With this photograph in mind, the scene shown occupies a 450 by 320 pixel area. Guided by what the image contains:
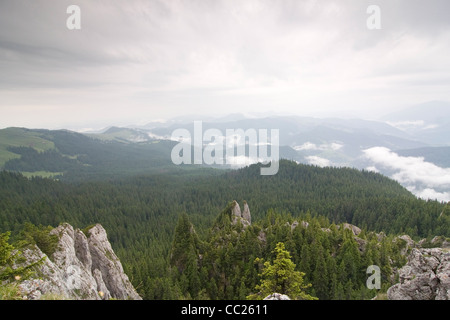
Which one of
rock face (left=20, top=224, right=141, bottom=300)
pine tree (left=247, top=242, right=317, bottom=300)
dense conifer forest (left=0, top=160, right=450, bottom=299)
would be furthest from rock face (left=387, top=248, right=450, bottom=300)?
rock face (left=20, top=224, right=141, bottom=300)

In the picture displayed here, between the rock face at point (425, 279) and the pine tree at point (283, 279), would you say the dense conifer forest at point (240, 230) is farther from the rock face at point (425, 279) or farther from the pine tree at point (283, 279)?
the rock face at point (425, 279)

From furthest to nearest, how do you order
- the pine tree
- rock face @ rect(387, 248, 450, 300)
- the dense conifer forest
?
the dense conifer forest
the pine tree
rock face @ rect(387, 248, 450, 300)

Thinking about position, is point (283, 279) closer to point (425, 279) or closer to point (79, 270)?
point (425, 279)

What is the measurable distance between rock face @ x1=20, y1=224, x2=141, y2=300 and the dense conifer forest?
Result: 10.5m

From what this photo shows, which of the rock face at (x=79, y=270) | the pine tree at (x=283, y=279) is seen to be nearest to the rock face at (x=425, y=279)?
the pine tree at (x=283, y=279)

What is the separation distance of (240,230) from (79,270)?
44.4 meters

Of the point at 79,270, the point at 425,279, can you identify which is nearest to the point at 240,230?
the point at 79,270

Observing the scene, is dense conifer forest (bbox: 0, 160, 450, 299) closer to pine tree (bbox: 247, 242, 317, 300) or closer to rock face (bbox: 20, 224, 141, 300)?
pine tree (bbox: 247, 242, 317, 300)

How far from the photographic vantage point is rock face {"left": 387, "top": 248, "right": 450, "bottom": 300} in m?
20.4

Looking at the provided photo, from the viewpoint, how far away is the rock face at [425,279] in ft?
66.9

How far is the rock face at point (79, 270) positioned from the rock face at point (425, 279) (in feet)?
92.0
